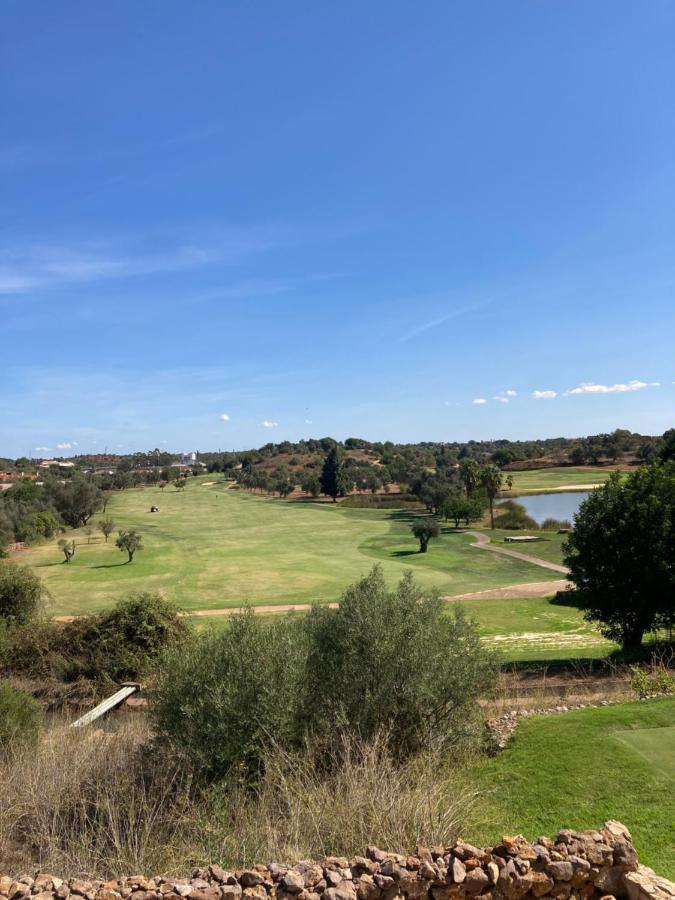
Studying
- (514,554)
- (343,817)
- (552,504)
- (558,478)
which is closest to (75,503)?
(514,554)

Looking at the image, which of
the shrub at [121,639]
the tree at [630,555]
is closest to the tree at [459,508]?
the tree at [630,555]

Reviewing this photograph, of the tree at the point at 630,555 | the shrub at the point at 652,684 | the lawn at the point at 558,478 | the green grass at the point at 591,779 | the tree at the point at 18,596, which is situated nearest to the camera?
the green grass at the point at 591,779

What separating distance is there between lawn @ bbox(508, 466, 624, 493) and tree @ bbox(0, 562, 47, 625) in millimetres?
91524

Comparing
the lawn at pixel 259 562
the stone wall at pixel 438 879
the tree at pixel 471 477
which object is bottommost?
the lawn at pixel 259 562

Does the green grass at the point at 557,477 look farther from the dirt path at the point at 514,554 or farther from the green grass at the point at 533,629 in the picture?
the green grass at the point at 533,629

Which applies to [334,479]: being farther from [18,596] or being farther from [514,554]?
[18,596]

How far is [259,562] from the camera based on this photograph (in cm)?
5344

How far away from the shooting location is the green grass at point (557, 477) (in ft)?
363

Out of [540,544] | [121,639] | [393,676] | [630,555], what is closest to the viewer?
[393,676]

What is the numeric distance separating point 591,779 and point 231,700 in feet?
19.0

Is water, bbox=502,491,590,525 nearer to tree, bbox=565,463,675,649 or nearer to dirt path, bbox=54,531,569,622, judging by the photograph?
dirt path, bbox=54,531,569,622

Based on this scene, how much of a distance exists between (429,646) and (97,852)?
634 cm

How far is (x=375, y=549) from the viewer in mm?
60688

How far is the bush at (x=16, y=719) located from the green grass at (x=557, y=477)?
100 m
